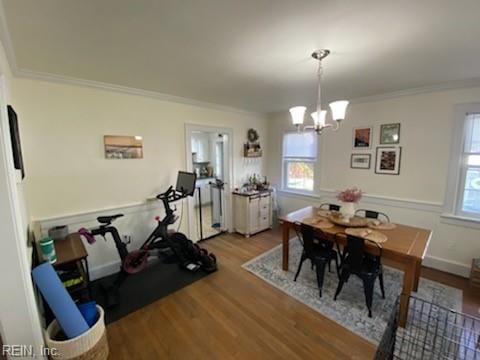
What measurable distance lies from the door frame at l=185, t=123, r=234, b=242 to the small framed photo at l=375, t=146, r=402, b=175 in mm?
2555

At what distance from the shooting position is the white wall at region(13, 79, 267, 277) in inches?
93.4

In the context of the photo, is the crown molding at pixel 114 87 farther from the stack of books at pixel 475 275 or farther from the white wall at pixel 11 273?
the stack of books at pixel 475 275

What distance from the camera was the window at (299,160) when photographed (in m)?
A: 4.41

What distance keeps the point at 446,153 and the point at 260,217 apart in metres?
3.03

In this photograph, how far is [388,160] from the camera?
3406mm

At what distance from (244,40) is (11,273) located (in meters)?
2.19

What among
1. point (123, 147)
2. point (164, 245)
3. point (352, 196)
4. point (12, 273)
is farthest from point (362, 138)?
point (12, 273)

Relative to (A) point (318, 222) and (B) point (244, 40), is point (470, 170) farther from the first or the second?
(B) point (244, 40)

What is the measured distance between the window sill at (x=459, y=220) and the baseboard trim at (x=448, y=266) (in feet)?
1.77

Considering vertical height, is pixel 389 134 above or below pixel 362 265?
above

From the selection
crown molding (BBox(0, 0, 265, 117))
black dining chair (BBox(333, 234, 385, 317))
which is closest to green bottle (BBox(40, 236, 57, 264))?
crown molding (BBox(0, 0, 265, 117))

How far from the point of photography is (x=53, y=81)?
2396 millimetres

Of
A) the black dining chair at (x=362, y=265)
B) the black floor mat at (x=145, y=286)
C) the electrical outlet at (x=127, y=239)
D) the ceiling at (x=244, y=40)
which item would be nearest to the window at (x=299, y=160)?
the ceiling at (x=244, y=40)

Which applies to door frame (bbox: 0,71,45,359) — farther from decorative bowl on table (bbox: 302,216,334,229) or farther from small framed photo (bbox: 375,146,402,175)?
small framed photo (bbox: 375,146,402,175)
